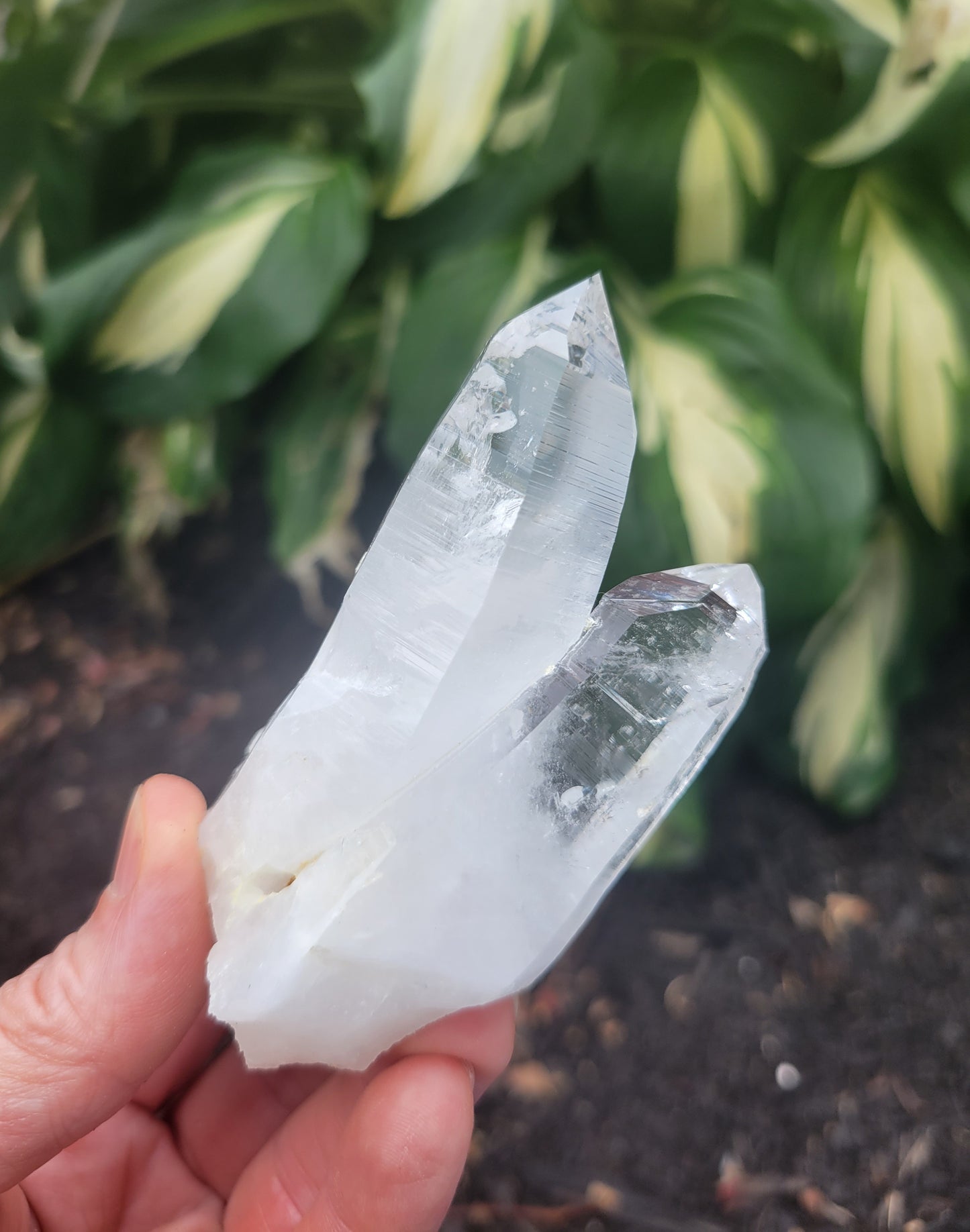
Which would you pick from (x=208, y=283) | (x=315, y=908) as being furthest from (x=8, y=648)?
(x=315, y=908)

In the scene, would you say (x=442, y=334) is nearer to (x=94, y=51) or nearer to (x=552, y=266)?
(x=552, y=266)

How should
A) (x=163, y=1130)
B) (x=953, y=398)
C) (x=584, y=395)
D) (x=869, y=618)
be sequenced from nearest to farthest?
1. (x=584, y=395)
2. (x=163, y=1130)
3. (x=953, y=398)
4. (x=869, y=618)

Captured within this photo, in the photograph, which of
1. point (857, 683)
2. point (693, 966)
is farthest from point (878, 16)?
point (693, 966)

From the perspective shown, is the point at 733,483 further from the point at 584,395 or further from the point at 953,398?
the point at 584,395

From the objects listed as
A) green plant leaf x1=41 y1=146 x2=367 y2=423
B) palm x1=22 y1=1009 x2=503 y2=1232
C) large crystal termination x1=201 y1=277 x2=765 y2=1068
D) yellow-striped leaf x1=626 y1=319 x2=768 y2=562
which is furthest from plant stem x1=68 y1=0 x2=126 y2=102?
palm x1=22 y1=1009 x2=503 y2=1232

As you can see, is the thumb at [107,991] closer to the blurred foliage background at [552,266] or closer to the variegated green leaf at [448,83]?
the blurred foliage background at [552,266]

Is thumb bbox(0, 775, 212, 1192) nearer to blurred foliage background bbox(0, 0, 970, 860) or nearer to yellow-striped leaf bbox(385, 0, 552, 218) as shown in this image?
blurred foliage background bbox(0, 0, 970, 860)
